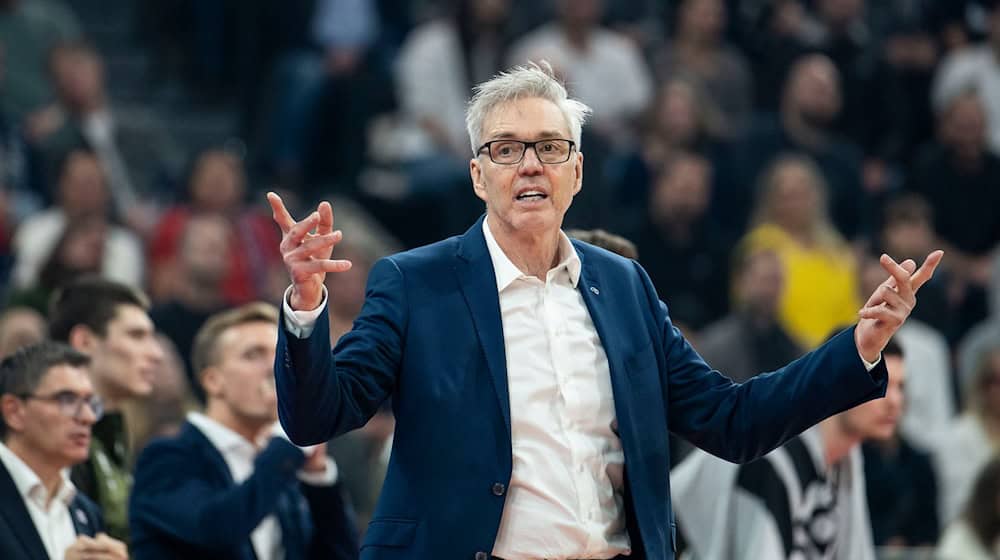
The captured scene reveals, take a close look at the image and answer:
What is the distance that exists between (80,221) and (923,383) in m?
4.70

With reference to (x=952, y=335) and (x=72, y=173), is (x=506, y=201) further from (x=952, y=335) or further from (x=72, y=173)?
(x=952, y=335)

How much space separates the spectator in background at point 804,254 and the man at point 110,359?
187 inches

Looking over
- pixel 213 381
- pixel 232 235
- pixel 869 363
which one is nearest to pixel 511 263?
pixel 869 363

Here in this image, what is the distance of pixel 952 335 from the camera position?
10945mm

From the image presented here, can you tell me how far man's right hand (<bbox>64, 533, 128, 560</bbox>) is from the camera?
5.36m

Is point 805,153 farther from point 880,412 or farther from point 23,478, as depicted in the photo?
point 23,478

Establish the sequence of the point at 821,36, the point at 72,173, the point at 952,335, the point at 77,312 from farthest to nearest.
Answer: the point at 821,36 → the point at 952,335 → the point at 72,173 → the point at 77,312

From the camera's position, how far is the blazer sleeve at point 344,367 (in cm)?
371

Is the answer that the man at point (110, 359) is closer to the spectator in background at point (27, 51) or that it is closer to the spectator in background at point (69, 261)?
the spectator in background at point (69, 261)

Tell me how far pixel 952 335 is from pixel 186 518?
21.1 ft

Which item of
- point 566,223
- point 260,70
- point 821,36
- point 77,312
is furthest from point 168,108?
point 77,312

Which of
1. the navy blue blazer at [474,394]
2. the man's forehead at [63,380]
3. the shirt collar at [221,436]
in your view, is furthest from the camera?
the shirt collar at [221,436]

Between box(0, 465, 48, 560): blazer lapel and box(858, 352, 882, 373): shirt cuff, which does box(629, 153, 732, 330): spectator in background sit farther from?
box(858, 352, 882, 373): shirt cuff

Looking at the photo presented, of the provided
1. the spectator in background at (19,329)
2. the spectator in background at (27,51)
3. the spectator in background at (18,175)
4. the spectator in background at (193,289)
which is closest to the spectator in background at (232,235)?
the spectator in background at (193,289)
